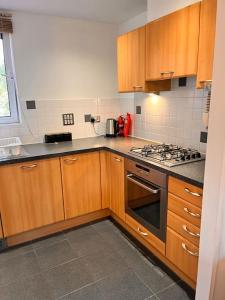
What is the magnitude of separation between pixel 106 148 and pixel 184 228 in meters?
1.13

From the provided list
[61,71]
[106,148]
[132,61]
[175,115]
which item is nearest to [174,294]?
[106,148]

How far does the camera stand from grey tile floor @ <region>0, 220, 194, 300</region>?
1635 mm

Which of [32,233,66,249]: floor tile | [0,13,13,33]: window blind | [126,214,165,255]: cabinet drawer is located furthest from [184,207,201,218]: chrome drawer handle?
[0,13,13,33]: window blind

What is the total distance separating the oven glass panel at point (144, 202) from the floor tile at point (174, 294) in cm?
42

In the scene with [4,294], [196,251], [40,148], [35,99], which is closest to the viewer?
[196,251]

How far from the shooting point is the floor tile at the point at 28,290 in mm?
1620

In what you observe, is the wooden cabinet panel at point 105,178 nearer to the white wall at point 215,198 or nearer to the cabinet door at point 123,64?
the cabinet door at point 123,64

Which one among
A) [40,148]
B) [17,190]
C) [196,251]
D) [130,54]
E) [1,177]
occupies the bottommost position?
[196,251]

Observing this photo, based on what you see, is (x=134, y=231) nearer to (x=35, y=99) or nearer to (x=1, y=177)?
(x=1, y=177)

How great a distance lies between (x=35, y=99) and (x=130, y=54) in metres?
1.15

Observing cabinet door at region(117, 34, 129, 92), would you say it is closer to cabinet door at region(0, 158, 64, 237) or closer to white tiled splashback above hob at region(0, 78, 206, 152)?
white tiled splashback above hob at region(0, 78, 206, 152)

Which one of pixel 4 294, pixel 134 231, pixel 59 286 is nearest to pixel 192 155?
pixel 134 231

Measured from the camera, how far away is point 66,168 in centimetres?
223

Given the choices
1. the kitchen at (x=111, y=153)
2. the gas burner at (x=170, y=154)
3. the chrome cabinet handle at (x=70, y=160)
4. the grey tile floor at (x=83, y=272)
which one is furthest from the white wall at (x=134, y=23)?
the grey tile floor at (x=83, y=272)
